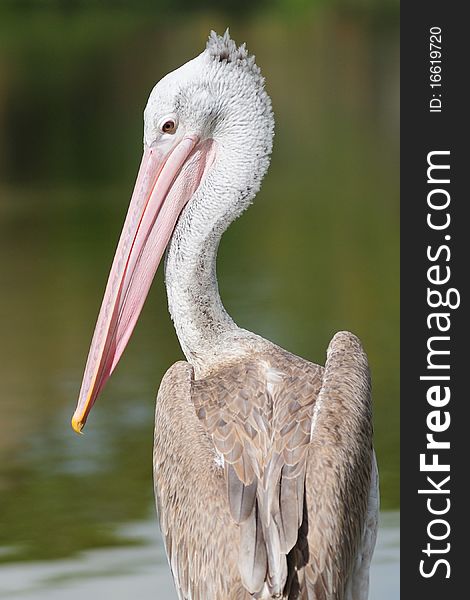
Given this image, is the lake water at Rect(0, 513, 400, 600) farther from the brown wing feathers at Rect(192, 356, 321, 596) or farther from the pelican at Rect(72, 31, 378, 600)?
the brown wing feathers at Rect(192, 356, 321, 596)

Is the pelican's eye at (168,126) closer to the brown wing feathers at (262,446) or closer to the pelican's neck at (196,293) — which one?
the pelican's neck at (196,293)

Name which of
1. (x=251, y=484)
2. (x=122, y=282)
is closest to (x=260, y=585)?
(x=251, y=484)

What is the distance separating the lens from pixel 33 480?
8188 millimetres

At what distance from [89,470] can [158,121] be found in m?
3.30

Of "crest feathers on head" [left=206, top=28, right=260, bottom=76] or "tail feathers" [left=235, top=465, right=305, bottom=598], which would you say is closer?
"tail feathers" [left=235, top=465, right=305, bottom=598]

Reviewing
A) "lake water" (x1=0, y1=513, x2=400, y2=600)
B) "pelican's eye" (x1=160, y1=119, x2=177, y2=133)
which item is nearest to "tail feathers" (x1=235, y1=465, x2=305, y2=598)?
"pelican's eye" (x1=160, y1=119, x2=177, y2=133)

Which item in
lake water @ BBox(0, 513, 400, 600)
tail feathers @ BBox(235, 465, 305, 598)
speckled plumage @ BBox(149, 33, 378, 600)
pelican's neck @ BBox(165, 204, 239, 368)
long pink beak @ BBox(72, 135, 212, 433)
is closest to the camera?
tail feathers @ BBox(235, 465, 305, 598)

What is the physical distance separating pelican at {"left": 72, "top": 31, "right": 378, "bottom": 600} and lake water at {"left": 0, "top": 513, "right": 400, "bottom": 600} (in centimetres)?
167

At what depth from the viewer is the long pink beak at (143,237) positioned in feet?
17.6

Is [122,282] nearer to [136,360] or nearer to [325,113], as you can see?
[136,360]

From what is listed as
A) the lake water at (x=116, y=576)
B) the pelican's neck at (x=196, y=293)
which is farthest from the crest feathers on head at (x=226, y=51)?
the lake water at (x=116, y=576)

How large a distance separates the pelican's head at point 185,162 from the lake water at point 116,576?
5.54ft

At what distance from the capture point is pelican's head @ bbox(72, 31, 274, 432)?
5.31 metres

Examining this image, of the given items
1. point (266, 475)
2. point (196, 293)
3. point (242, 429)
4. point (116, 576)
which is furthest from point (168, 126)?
point (116, 576)
